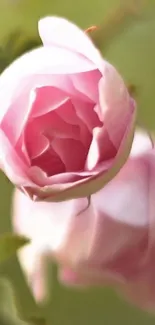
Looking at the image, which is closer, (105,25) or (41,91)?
(41,91)

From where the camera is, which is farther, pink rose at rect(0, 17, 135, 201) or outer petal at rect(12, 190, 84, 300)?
outer petal at rect(12, 190, 84, 300)

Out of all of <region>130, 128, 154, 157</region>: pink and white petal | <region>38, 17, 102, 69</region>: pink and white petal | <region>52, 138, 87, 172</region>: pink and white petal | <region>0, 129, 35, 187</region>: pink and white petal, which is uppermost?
<region>38, 17, 102, 69</region>: pink and white petal

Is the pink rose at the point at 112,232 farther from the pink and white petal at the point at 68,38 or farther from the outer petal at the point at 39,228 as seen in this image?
the pink and white petal at the point at 68,38

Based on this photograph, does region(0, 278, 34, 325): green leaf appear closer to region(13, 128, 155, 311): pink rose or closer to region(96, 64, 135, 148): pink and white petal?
region(13, 128, 155, 311): pink rose

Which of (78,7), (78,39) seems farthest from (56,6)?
(78,39)

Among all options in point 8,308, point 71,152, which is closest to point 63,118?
point 71,152

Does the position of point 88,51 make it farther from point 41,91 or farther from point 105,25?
point 105,25

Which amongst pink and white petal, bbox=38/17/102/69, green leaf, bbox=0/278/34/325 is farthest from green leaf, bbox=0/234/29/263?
pink and white petal, bbox=38/17/102/69
